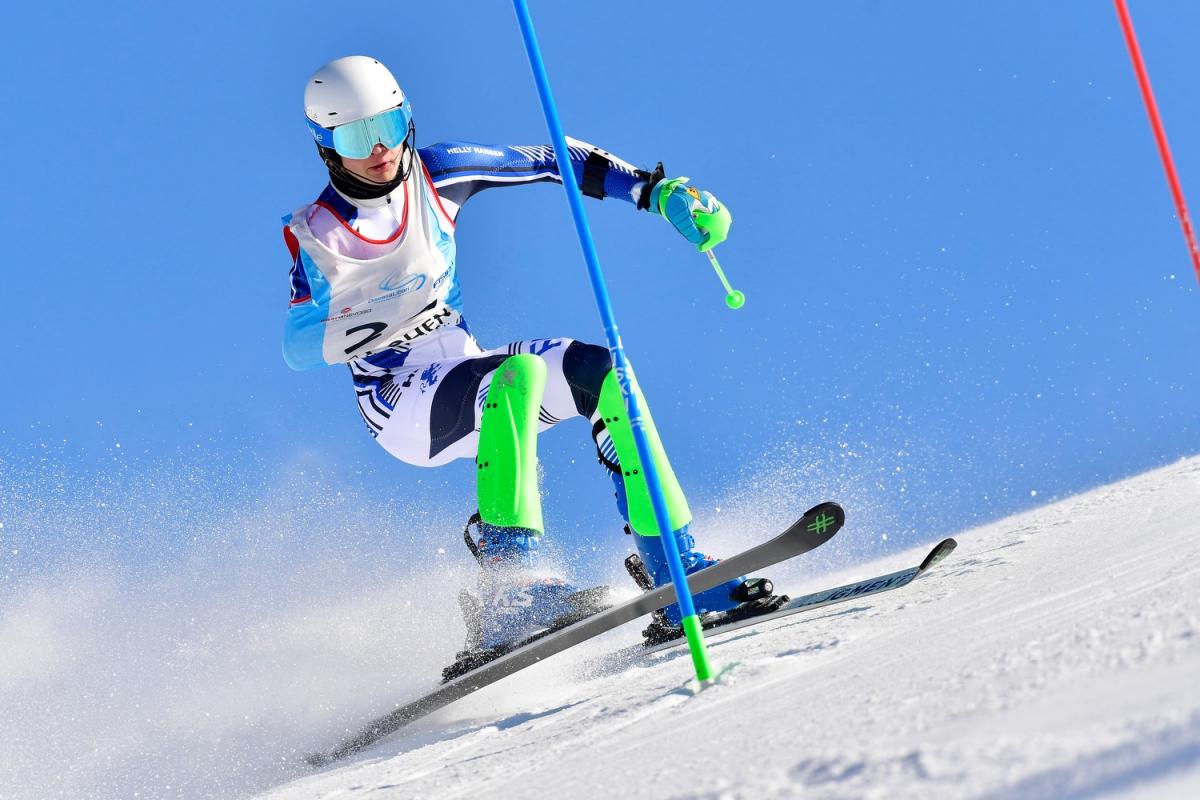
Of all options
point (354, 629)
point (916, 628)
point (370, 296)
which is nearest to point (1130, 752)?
point (916, 628)

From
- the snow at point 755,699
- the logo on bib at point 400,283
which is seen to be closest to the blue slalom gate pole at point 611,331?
the snow at point 755,699

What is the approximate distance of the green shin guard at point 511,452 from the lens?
11.4 feet

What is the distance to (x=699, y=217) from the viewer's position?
157 inches

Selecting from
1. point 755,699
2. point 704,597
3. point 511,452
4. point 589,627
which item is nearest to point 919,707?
point 755,699

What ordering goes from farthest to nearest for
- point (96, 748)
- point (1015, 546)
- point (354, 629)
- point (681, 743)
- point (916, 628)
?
1. point (354, 629)
2. point (96, 748)
3. point (1015, 546)
4. point (916, 628)
5. point (681, 743)

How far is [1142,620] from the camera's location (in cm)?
149

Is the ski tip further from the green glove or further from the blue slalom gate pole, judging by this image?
the green glove

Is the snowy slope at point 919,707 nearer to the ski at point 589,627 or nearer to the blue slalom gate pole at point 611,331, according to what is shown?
the ski at point 589,627

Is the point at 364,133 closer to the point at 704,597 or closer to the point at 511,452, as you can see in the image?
the point at 511,452

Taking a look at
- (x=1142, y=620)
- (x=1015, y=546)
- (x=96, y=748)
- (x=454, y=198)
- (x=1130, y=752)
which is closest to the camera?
(x=1130, y=752)

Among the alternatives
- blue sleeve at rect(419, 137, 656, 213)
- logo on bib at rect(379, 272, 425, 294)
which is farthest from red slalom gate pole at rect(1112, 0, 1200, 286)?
logo on bib at rect(379, 272, 425, 294)

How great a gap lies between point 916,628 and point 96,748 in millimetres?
2834

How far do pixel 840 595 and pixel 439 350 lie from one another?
173cm

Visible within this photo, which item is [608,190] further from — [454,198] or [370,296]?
[370,296]
